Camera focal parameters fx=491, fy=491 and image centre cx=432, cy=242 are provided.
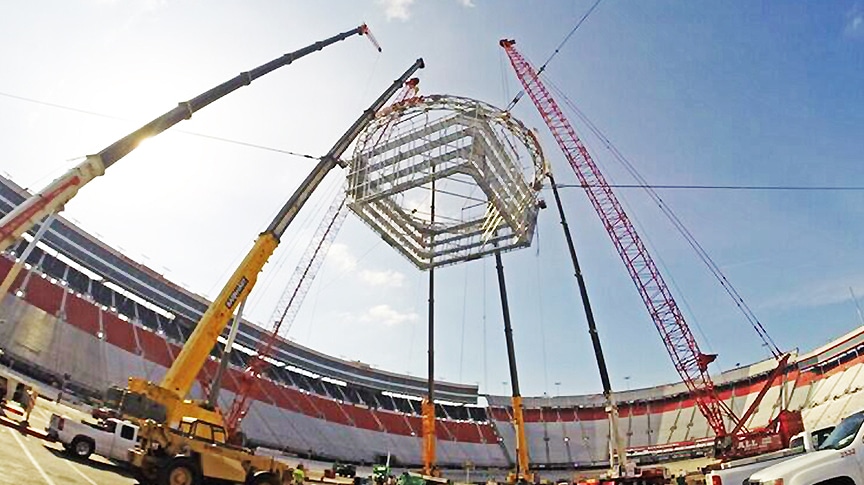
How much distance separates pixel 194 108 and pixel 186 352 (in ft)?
31.2

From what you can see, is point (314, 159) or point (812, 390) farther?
point (812, 390)

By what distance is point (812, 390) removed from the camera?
68.2m

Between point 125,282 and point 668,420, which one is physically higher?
point 125,282

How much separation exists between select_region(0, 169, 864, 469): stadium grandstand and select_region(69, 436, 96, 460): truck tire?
35618 mm

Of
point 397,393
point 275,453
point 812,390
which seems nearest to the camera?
point 275,453

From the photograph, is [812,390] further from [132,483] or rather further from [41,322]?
[41,322]

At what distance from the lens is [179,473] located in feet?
47.6

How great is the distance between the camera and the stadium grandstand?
50.6 meters

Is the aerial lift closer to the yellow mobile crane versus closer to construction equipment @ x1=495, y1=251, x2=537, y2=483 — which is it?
the yellow mobile crane

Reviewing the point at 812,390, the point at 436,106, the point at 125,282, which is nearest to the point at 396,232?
the point at 436,106

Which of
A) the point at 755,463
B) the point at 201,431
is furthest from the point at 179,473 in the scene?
the point at 755,463

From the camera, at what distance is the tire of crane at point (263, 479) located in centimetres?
1599

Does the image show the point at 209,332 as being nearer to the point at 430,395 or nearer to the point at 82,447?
the point at 82,447

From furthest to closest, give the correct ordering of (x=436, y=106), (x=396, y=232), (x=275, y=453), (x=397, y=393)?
1. (x=397, y=393)
2. (x=275, y=453)
3. (x=396, y=232)
4. (x=436, y=106)
